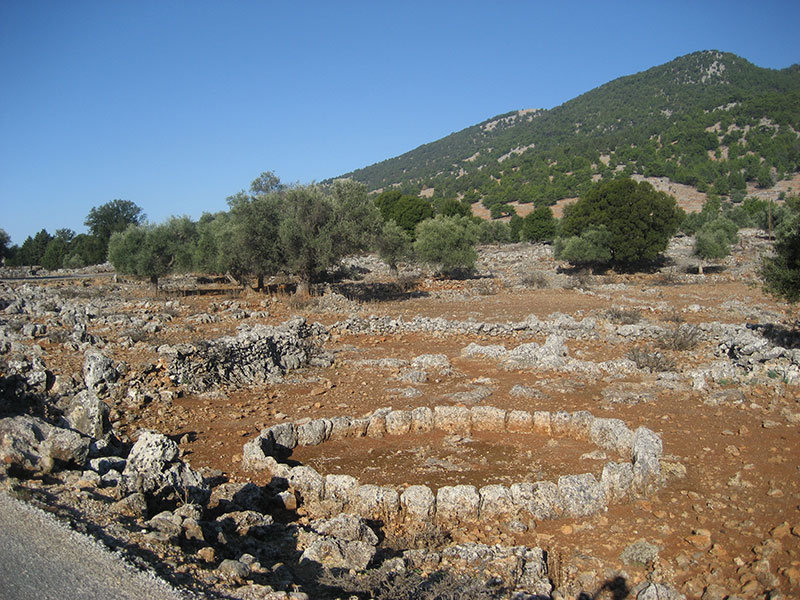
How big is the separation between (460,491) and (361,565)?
1551 millimetres

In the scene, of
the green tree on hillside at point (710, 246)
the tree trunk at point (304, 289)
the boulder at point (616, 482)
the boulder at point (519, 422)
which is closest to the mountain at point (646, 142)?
the green tree on hillside at point (710, 246)

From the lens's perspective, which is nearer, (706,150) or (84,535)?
(84,535)

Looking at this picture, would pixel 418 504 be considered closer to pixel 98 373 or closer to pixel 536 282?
pixel 98 373

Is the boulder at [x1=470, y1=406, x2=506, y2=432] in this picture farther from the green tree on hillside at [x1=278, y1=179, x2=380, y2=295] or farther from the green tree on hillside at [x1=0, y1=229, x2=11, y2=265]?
the green tree on hillside at [x1=0, y1=229, x2=11, y2=265]

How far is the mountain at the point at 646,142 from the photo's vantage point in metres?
81.4

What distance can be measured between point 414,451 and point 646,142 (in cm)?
9933

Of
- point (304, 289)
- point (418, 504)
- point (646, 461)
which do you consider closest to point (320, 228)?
point (304, 289)

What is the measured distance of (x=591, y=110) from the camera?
419ft

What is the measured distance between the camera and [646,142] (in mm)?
93125

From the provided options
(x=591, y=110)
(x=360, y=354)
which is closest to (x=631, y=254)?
(x=360, y=354)

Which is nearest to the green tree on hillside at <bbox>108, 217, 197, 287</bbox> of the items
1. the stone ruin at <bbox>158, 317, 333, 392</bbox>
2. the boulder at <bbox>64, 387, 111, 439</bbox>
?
the stone ruin at <bbox>158, 317, 333, 392</bbox>

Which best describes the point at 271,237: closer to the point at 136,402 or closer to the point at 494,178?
the point at 136,402

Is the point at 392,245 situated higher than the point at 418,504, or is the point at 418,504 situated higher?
the point at 392,245

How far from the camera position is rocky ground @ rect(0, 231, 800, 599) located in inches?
191
